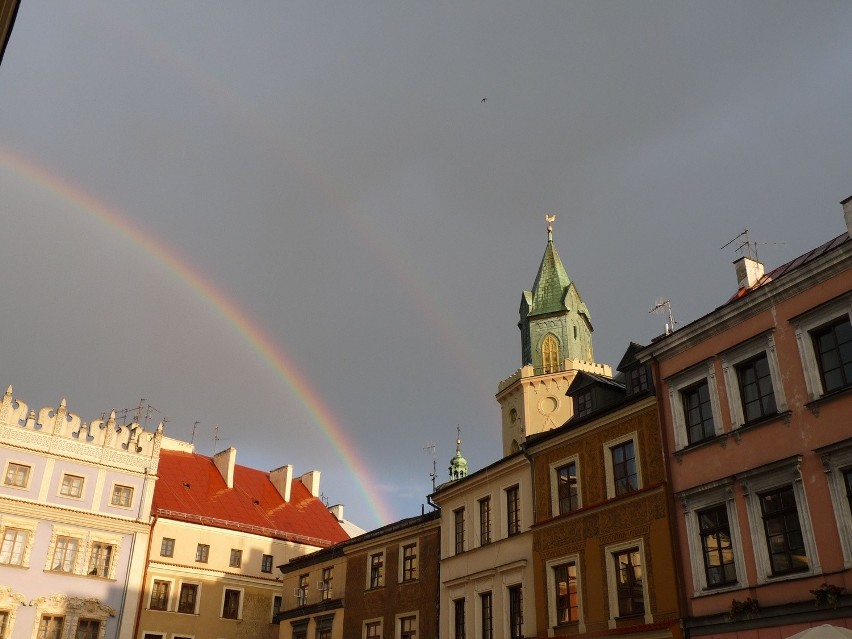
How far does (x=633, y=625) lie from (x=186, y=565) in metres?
36.7

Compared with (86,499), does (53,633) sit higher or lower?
lower

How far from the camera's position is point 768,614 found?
21.5 meters

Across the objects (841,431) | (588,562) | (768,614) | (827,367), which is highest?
(827,367)

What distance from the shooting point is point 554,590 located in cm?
2972

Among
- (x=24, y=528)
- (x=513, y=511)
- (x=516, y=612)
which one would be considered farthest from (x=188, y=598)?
(x=516, y=612)

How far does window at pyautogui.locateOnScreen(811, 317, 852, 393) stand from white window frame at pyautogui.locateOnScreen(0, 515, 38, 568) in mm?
44138

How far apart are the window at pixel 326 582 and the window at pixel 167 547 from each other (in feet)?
43.1

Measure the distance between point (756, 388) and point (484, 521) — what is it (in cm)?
1525

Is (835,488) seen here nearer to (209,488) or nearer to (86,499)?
(86,499)

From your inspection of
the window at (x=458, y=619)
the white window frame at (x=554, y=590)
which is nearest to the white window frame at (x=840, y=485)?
the white window frame at (x=554, y=590)

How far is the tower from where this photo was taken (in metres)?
73.8

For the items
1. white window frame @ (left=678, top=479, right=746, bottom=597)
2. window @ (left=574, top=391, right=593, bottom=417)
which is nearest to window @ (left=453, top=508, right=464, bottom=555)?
window @ (left=574, top=391, right=593, bottom=417)

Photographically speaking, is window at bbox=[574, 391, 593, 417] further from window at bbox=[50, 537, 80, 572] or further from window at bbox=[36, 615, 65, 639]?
window at bbox=[36, 615, 65, 639]

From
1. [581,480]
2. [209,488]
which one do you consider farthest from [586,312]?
[581,480]
